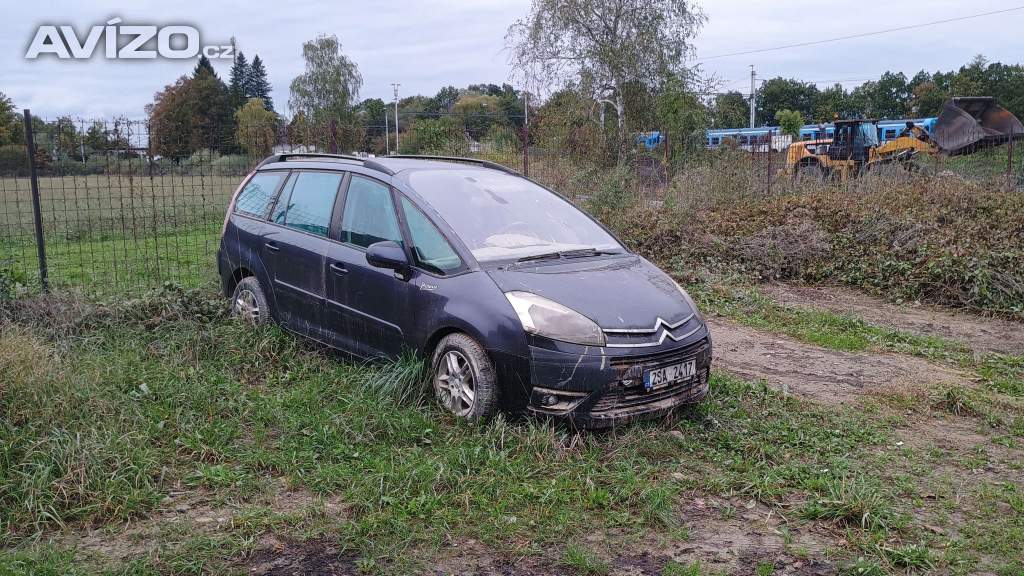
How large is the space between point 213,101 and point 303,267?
205ft

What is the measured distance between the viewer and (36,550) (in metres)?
3.15

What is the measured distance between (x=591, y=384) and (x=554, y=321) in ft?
1.34

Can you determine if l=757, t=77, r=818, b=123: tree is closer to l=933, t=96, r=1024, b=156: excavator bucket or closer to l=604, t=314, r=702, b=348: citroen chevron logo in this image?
l=933, t=96, r=1024, b=156: excavator bucket

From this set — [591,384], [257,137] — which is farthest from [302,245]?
[257,137]

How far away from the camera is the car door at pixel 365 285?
16.3ft

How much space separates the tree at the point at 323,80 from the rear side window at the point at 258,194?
51.9m

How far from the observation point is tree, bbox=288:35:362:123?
185 ft

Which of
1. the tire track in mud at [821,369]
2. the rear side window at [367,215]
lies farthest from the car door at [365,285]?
the tire track in mud at [821,369]

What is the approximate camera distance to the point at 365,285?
16.9 feet

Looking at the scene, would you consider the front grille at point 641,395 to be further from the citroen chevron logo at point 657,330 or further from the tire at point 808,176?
the tire at point 808,176

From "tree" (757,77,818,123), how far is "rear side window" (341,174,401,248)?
280 feet

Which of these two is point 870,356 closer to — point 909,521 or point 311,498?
point 909,521

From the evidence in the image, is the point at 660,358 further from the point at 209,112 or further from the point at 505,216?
the point at 209,112

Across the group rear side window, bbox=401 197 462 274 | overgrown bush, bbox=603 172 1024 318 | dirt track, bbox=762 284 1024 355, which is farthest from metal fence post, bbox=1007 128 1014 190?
rear side window, bbox=401 197 462 274
